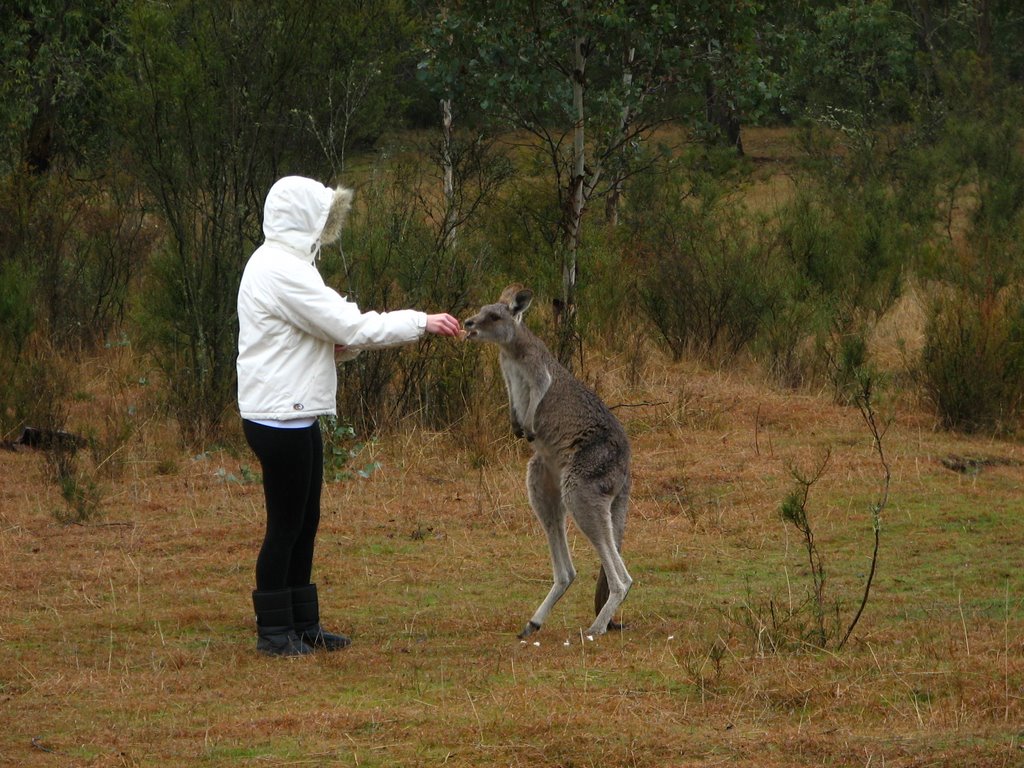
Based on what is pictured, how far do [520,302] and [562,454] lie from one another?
0.76 m

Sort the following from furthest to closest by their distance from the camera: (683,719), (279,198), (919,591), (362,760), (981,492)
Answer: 1. (981,492)
2. (919,591)
3. (279,198)
4. (683,719)
5. (362,760)

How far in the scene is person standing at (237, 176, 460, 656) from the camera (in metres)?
5.95

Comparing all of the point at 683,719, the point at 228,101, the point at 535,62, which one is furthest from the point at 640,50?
the point at 683,719

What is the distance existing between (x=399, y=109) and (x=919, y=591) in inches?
350

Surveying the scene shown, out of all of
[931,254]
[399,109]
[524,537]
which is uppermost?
[399,109]

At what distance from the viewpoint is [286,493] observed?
6137 millimetres

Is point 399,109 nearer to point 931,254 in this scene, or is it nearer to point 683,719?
point 931,254

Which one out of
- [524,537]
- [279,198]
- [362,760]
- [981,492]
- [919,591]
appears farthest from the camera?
[981,492]

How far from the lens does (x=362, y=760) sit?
15.5 feet

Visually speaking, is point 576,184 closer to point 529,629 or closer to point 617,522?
point 617,522

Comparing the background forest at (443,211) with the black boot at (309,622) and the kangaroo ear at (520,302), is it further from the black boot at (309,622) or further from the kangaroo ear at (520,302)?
the black boot at (309,622)

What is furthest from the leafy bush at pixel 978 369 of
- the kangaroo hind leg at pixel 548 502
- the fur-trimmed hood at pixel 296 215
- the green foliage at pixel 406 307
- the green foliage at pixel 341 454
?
the fur-trimmed hood at pixel 296 215

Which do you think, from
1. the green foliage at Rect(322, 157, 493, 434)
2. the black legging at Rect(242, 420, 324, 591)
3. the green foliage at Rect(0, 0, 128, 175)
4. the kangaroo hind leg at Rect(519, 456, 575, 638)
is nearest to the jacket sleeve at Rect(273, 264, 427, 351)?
the black legging at Rect(242, 420, 324, 591)

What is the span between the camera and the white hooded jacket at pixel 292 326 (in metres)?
5.94
